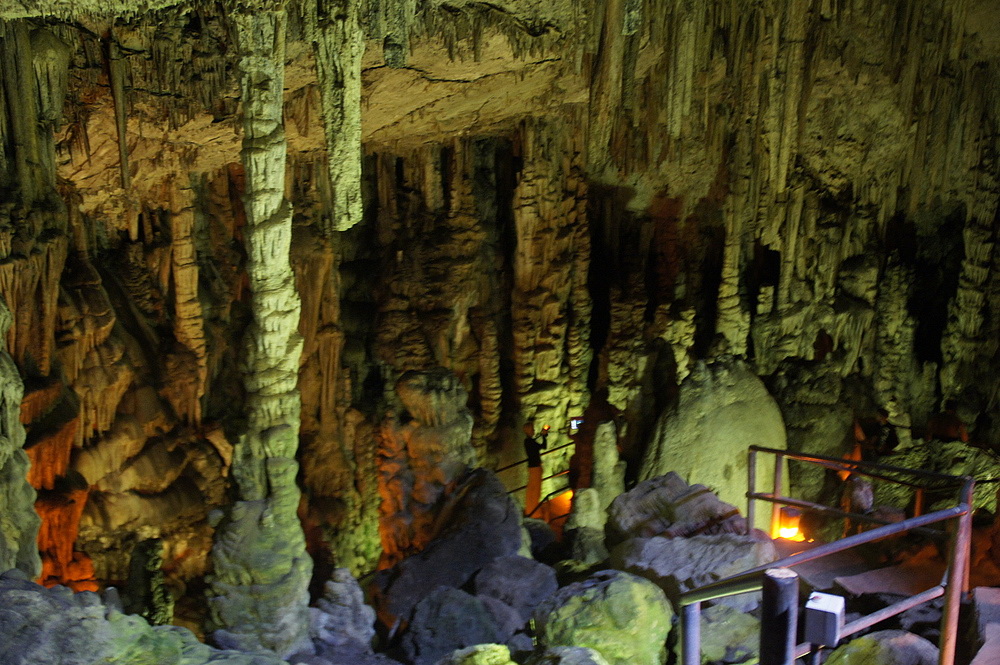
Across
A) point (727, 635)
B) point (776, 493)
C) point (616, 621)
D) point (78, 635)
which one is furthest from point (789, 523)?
point (78, 635)

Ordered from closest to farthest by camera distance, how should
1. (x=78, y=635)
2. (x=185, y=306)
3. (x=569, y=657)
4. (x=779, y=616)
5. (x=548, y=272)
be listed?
(x=779, y=616), (x=78, y=635), (x=569, y=657), (x=185, y=306), (x=548, y=272)

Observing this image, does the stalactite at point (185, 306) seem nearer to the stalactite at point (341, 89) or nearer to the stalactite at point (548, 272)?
the stalactite at point (548, 272)

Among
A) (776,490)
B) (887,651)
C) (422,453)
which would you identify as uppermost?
(776,490)

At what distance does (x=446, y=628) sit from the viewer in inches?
193

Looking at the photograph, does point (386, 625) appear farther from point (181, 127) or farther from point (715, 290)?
point (715, 290)

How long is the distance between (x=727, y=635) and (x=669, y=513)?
1.52m

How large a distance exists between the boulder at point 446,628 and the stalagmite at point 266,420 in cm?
68

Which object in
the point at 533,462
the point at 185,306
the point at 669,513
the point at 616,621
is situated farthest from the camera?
the point at 533,462

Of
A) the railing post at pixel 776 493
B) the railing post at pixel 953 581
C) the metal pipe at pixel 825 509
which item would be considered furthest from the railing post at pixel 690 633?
the railing post at pixel 776 493

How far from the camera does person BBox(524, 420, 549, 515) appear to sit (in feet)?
33.6

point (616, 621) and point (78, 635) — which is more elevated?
point (78, 635)

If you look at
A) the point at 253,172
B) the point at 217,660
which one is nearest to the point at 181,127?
the point at 253,172

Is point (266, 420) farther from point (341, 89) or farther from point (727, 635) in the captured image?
point (727, 635)

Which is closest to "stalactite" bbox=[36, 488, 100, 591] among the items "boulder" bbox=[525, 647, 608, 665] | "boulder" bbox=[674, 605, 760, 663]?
"boulder" bbox=[525, 647, 608, 665]
